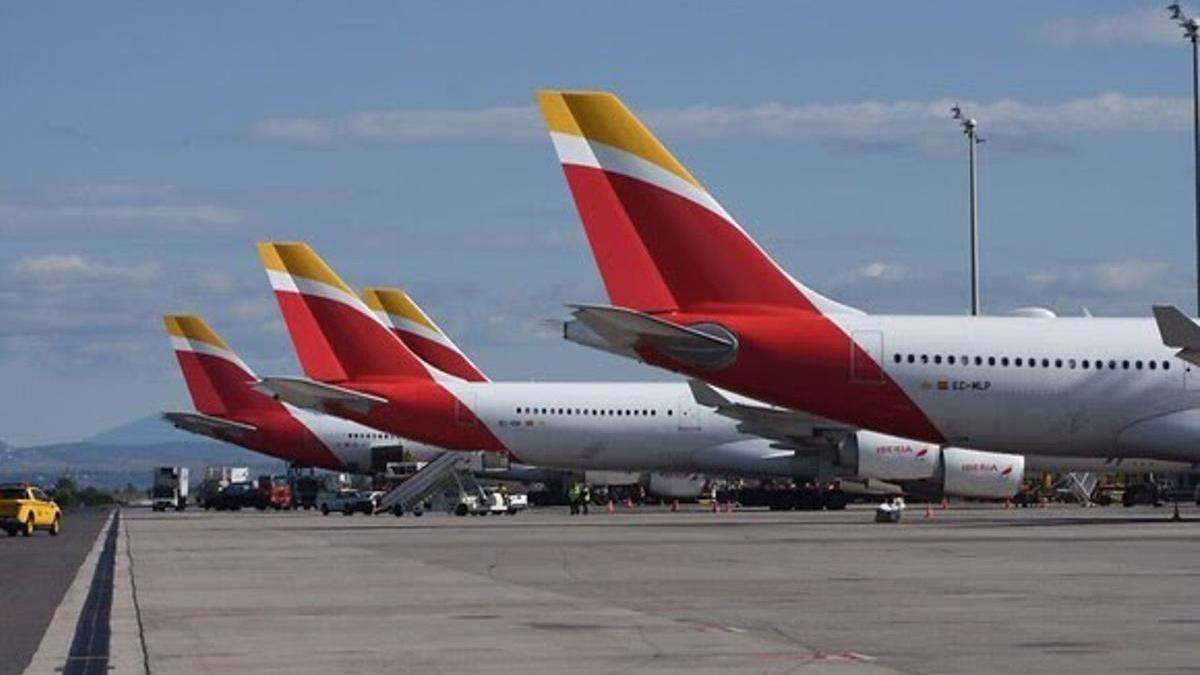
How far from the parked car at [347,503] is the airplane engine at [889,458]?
24.9 meters

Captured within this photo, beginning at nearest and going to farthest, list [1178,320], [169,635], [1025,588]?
[169,635] < [1025,588] < [1178,320]

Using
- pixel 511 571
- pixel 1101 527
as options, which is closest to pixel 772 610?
pixel 511 571

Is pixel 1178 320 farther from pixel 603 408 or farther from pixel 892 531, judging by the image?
pixel 603 408

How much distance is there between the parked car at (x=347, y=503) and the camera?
90812 mm

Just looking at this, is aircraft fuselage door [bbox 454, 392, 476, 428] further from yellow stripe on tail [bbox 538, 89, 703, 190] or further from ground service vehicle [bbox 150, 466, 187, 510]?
ground service vehicle [bbox 150, 466, 187, 510]

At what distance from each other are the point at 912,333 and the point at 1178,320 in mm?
5864

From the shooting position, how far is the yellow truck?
61.4m

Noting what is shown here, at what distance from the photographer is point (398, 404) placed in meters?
77.1

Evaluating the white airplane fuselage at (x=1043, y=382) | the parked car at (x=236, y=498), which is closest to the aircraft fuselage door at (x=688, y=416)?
the white airplane fuselage at (x=1043, y=382)

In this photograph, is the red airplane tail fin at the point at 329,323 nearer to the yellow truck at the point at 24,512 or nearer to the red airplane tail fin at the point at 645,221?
the yellow truck at the point at 24,512

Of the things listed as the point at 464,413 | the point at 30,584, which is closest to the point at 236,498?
the point at 464,413

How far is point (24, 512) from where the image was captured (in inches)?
2438

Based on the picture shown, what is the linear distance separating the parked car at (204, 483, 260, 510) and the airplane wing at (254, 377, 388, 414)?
40.7m

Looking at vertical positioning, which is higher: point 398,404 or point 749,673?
point 398,404
